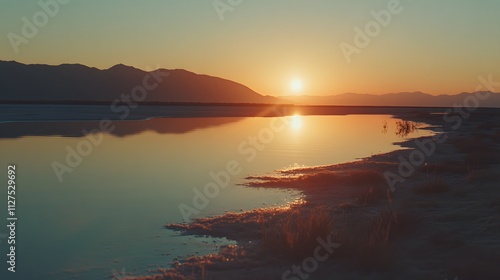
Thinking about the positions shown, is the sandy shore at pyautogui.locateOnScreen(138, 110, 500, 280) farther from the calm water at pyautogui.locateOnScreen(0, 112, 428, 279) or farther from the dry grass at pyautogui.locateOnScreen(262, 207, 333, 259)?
the calm water at pyautogui.locateOnScreen(0, 112, 428, 279)

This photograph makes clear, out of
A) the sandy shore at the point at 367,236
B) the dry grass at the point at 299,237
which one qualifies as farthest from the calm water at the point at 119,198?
the dry grass at the point at 299,237

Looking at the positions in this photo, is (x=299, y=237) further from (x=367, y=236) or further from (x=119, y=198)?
(x=119, y=198)

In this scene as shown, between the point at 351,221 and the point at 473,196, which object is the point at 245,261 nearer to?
the point at 351,221

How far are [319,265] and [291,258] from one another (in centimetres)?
65

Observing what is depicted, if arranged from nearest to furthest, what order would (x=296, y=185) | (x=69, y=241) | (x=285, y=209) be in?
(x=69, y=241)
(x=285, y=209)
(x=296, y=185)

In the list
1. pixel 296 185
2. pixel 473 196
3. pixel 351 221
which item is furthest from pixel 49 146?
pixel 473 196

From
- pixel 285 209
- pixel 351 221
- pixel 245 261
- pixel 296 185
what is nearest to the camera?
pixel 245 261

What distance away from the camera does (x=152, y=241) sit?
10.4 m

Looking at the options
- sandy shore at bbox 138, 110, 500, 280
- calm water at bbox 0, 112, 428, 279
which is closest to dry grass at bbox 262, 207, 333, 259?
sandy shore at bbox 138, 110, 500, 280

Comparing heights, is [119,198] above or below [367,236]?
below

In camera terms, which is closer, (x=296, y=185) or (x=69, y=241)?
(x=69, y=241)

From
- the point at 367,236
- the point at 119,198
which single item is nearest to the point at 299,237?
the point at 367,236

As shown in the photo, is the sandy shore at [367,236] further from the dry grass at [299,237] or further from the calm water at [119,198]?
the calm water at [119,198]

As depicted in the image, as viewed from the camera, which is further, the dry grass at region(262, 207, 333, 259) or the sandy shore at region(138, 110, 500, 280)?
the dry grass at region(262, 207, 333, 259)
